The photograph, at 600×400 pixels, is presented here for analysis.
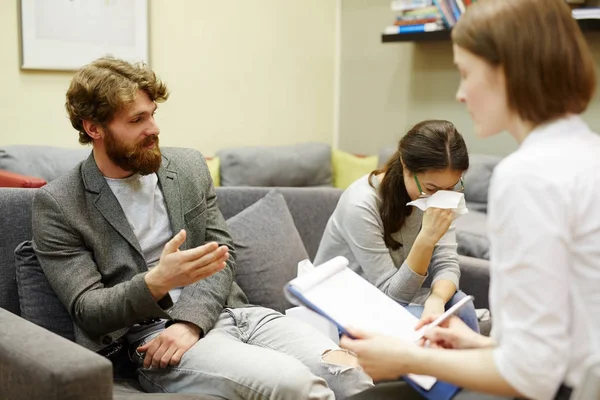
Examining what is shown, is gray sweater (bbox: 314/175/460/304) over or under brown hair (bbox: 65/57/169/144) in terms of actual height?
under

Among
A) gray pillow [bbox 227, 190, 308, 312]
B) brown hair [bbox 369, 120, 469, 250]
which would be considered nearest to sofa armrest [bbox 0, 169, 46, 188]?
gray pillow [bbox 227, 190, 308, 312]

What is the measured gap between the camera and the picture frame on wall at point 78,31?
10.0ft

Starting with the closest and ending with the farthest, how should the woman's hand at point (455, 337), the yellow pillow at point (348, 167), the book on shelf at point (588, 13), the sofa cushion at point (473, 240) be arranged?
the woman's hand at point (455, 337) < the sofa cushion at point (473, 240) < the book on shelf at point (588, 13) < the yellow pillow at point (348, 167)

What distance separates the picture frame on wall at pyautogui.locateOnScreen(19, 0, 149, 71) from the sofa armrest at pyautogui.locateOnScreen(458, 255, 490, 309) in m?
1.70

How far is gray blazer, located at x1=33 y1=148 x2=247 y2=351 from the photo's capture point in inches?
69.4

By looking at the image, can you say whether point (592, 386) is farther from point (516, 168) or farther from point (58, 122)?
point (58, 122)

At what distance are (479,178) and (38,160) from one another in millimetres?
2030

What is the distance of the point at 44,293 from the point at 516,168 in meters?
1.34

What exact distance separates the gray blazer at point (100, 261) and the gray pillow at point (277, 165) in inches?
62.7

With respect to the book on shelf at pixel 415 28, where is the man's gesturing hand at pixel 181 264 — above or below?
below

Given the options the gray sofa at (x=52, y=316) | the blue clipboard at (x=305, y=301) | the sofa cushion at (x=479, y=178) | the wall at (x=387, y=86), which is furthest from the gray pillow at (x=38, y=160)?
the wall at (x=387, y=86)

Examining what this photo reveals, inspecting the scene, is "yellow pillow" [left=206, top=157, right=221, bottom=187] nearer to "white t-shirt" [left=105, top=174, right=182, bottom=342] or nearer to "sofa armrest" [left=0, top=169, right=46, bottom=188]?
"sofa armrest" [left=0, top=169, right=46, bottom=188]

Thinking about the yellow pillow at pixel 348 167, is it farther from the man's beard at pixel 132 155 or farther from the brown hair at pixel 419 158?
the man's beard at pixel 132 155

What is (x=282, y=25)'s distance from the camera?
4066 millimetres
